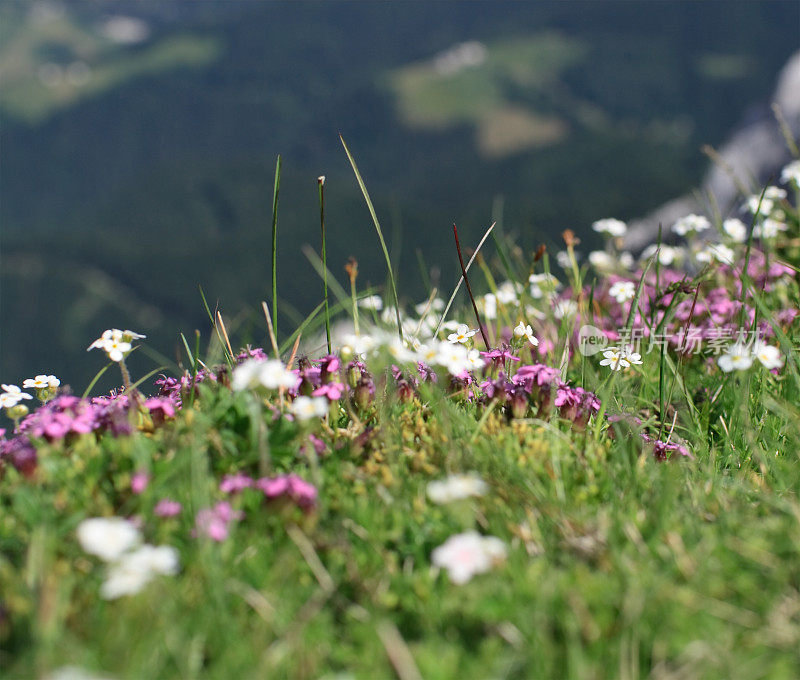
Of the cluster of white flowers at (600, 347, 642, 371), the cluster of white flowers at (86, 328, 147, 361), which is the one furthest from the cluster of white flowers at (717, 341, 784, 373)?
the cluster of white flowers at (86, 328, 147, 361)

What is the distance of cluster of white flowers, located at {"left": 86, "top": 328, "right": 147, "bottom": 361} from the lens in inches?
123

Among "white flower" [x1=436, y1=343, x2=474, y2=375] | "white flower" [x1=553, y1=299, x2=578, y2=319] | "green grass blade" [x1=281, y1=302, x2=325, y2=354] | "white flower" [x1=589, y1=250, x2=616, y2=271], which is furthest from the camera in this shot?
"white flower" [x1=589, y1=250, x2=616, y2=271]

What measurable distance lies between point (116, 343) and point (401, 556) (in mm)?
1712

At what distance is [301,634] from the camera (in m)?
2.07

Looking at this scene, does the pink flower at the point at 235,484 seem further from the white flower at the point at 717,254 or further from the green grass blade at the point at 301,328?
the white flower at the point at 717,254

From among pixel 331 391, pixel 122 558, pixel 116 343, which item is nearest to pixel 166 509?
pixel 122 558

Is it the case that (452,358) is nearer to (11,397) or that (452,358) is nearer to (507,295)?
(11,397)

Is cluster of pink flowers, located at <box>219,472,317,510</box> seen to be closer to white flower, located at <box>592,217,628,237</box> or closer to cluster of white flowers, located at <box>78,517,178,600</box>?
cluster of white flowers, located at <box>78,517,178,600</box>

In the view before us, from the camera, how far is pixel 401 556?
8.30ft

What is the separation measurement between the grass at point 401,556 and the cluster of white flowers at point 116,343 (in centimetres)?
32

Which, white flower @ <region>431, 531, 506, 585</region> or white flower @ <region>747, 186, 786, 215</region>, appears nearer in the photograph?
white flower @ <region>431, 531, 506, 585</region>

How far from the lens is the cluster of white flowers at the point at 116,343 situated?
3.12m

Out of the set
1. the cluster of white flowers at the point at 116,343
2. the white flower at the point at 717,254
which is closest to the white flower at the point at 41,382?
the cluster of white flowers at the point at 116,343

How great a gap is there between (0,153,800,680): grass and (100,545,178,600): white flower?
13 cm
